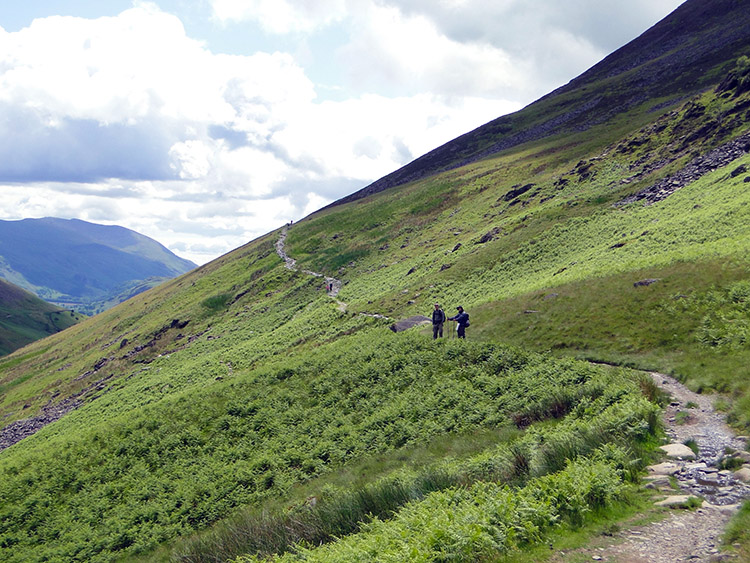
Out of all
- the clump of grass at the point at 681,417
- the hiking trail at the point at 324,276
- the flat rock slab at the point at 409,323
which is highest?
the hiking trail at the point at 324,276

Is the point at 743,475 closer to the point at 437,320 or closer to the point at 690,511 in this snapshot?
the point at 690,511

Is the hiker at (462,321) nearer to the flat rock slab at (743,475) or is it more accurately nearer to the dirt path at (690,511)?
the dirt path at (690,511)

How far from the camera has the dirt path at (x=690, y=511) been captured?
338 inches

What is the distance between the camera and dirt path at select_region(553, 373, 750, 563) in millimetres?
8594

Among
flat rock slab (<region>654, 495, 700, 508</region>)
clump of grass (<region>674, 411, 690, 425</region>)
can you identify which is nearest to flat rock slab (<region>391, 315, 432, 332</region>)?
clump of grass (<region>674, 411, 690, 425</region>)

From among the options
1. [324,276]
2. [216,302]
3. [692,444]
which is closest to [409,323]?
[692,444]

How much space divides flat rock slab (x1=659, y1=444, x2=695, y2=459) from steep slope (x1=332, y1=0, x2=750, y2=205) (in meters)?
108

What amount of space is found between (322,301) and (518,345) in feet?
144

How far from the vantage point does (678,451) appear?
40.9ft

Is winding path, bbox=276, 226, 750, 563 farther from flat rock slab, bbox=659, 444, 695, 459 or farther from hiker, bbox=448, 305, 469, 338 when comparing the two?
hiker, bbox=448, 305, 469, 338

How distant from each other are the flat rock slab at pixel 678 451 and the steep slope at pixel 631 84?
108142 millimetres

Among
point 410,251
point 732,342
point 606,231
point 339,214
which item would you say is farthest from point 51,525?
point 339,214

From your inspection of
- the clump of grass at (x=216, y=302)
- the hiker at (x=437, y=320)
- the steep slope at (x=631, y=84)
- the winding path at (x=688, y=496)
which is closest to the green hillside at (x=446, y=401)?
the winding path at (x=688, y=496)

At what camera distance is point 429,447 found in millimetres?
19578
